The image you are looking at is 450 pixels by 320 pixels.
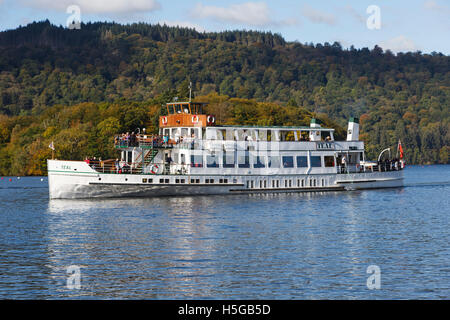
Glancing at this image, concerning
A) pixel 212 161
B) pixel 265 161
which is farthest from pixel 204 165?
pixel 265 161

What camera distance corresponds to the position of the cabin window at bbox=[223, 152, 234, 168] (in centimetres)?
7044

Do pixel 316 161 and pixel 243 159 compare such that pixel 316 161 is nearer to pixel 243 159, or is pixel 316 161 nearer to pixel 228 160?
pixel 243 159

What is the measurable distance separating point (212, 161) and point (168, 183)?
574 cm

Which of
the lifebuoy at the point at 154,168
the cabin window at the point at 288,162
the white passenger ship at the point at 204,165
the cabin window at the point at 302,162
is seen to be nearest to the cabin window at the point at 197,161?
the white passenger ship at the point at 204,165

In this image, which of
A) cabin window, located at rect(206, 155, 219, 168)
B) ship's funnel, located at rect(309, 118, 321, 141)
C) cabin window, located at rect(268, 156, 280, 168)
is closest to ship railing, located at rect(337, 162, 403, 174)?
ship's funnel, located at rect(309, 118, 321, 141)

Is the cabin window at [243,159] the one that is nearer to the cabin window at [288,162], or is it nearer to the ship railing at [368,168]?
the cabin window at [288,162]

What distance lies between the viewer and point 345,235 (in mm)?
44312

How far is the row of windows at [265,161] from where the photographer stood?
2739 inches

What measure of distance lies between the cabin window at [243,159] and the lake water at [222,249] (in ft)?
23.8

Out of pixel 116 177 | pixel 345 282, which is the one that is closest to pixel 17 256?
pixel 345 282

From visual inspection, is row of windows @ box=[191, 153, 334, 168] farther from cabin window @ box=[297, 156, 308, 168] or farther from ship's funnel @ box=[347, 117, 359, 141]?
ship's funnel @ box=[347, 117, 359, 141]

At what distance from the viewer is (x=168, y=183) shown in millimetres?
67250
